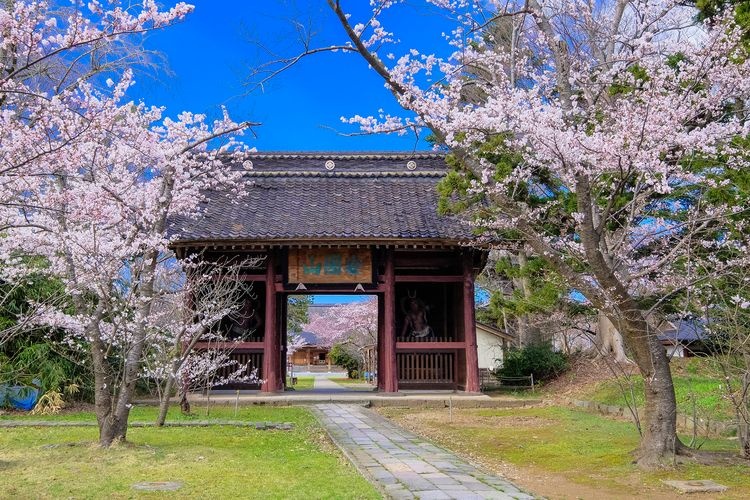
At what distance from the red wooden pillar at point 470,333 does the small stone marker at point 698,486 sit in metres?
8.36

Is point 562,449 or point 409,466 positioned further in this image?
point 562,449

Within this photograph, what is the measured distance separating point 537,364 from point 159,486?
1302 centimetres

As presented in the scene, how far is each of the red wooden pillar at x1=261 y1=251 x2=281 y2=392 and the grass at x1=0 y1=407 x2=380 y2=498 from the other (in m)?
4.49

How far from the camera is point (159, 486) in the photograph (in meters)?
5.35

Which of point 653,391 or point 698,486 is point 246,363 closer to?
point 653,391

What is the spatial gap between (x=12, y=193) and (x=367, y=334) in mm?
28116

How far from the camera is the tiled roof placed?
13.4 metres

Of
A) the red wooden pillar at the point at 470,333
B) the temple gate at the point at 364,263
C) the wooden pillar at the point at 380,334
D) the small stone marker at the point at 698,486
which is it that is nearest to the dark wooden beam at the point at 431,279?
the temple gate at the point at 364,263

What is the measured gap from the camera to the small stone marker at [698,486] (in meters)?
5.23

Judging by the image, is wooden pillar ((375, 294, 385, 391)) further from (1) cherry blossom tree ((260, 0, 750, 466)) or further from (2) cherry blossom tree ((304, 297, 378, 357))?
(2) cherry blossom tree ((304, 297, 378, 357))

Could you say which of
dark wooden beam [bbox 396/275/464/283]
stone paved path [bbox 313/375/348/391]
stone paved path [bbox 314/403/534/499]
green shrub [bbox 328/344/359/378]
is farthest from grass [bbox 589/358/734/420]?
green shrub [bbox 328/344/359/378]

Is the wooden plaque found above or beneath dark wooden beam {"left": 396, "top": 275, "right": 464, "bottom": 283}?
above

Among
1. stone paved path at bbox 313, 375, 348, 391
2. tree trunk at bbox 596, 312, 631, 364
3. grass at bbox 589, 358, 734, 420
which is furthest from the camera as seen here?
stone paved path at bbox 313, 375, 348, 391

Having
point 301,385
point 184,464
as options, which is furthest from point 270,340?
point 301,385
